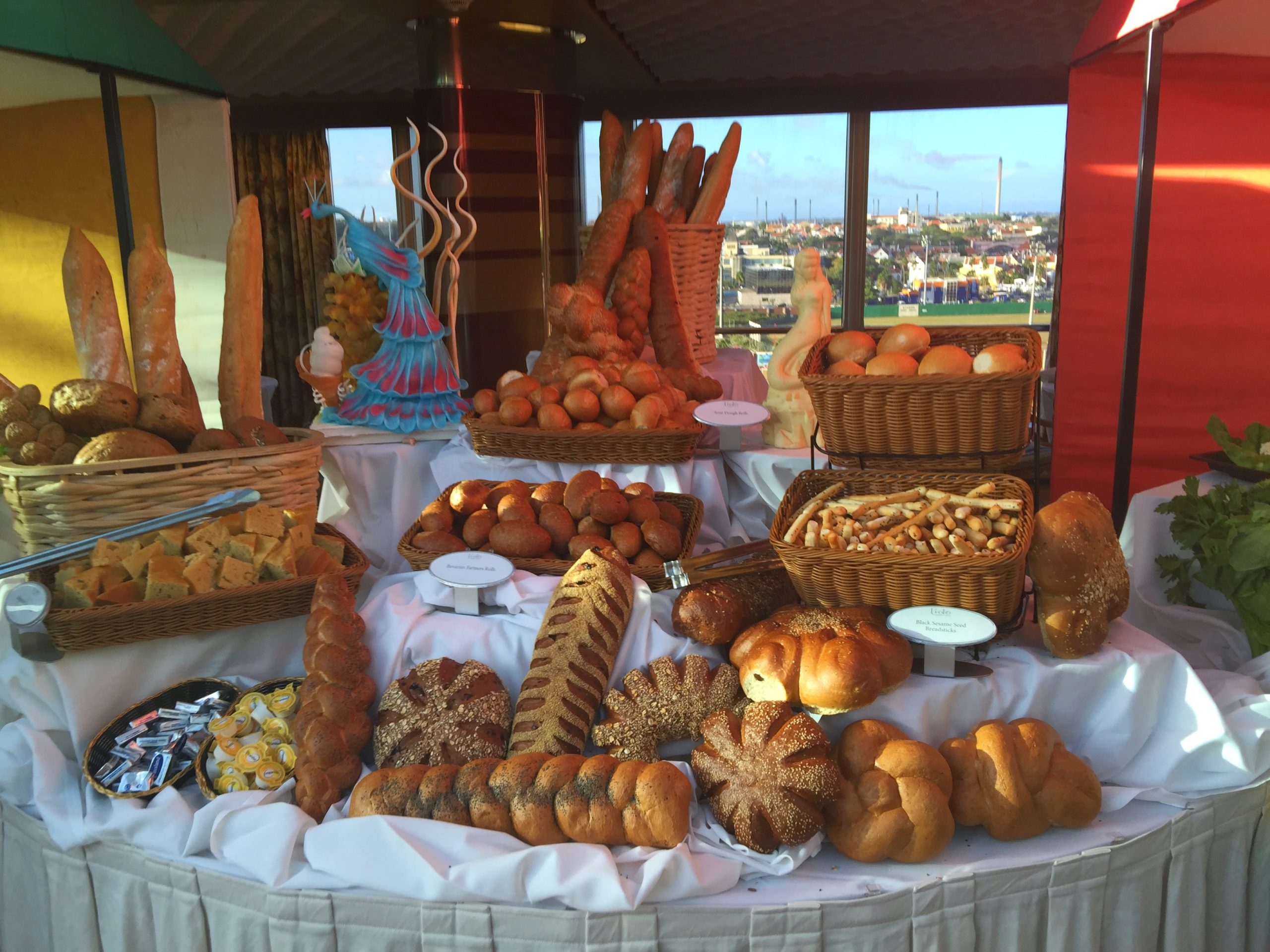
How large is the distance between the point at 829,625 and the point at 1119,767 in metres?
0.58

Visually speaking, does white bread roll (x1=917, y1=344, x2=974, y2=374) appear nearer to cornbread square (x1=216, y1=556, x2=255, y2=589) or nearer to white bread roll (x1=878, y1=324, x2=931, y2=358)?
white bread roll (x1=878, y1=324, x2=931, y2=358)

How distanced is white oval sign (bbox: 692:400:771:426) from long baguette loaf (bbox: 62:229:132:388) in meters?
1.38

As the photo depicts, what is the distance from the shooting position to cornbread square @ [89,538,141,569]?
70.0 inches

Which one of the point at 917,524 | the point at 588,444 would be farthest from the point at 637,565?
the point at 917,524

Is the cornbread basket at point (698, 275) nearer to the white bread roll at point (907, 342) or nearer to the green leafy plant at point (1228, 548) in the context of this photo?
the white bread roll at point (907, 342)

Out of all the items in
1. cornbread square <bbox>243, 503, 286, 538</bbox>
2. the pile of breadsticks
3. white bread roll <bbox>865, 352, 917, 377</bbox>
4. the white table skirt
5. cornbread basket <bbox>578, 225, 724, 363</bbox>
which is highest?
cornbread basket <bbox>578, 225, 724, 363</bbox>

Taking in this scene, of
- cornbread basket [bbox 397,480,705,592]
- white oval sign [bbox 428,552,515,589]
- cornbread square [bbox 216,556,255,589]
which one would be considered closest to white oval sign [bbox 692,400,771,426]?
cornbread basket [bbox 397,480,705,592]

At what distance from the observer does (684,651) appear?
5.92ft

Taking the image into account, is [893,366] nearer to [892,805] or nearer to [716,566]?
[716,566]

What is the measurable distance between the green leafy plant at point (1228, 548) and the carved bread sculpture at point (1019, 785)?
2.46 feet

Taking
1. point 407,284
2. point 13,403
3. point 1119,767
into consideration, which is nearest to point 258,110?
point 407,284

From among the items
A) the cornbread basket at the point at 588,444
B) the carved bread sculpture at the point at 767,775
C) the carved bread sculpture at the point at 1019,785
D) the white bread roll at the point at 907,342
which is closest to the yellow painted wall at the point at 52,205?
the cornbread basket at the point at 588,444

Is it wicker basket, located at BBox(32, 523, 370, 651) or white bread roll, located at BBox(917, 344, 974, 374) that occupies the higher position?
white bread roll, located at BBox(917, 344, 974, 374)

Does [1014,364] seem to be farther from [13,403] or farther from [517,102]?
[517,102]
